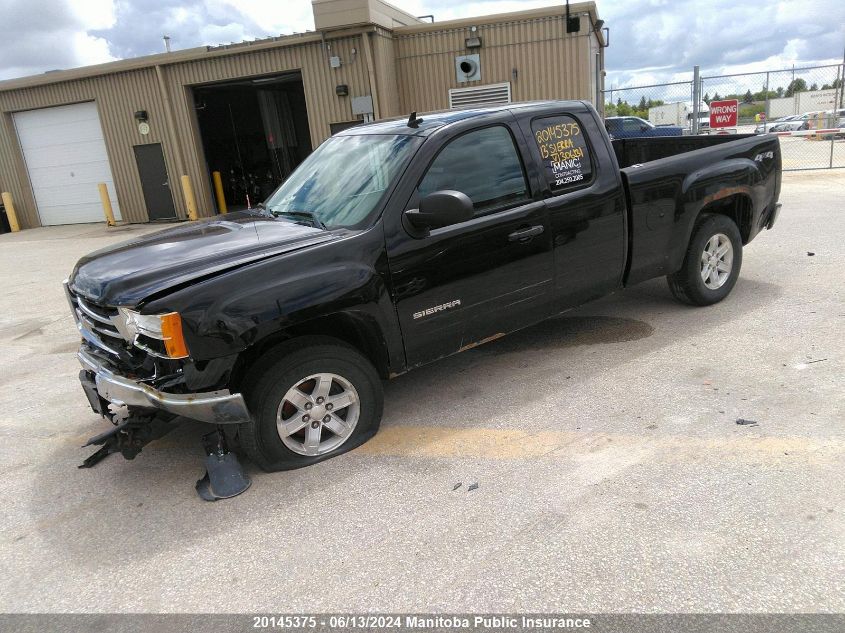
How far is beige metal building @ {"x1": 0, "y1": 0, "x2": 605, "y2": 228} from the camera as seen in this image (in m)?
15.0

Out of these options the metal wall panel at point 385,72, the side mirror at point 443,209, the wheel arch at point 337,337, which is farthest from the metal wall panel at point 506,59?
the wheel arch at point 337,337

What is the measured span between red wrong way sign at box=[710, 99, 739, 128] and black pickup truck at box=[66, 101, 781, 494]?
42.0 ft

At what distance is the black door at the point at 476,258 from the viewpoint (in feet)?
12.6

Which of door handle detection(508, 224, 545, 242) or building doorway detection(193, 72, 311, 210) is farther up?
building doorway detection(193, 72, 311, 210)

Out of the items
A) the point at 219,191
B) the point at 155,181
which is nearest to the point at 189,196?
the point at 219,191

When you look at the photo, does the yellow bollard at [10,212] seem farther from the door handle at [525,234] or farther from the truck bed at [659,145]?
the door handle at [525,234]

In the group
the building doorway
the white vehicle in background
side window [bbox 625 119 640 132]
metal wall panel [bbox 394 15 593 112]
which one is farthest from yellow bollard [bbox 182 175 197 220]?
the white vehicle in background

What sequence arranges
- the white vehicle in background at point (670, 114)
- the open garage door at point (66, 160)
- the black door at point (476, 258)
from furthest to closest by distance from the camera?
the white vehicle in background at point (670, 114) < the open garage door at point (66, 160) < the black door at point (476, 258)

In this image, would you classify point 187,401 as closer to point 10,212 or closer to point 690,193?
point 690,193

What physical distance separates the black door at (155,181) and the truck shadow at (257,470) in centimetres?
1423

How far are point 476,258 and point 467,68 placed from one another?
12841mm

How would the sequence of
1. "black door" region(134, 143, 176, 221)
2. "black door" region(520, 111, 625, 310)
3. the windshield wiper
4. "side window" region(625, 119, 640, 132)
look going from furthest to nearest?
1. "side window" region(625, 119, 640, 132)
2. "black door" region(134, 143, 176, 221)
3. "black door" region(520, 111, 625, 310)
4. the windshield wiper

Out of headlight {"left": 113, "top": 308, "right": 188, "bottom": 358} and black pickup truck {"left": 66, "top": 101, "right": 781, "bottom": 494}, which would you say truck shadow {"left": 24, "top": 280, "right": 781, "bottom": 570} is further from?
headlight {"left": 113, "top": 308, "right": 188, "bottom": 358}

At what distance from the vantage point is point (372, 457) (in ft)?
12.2
